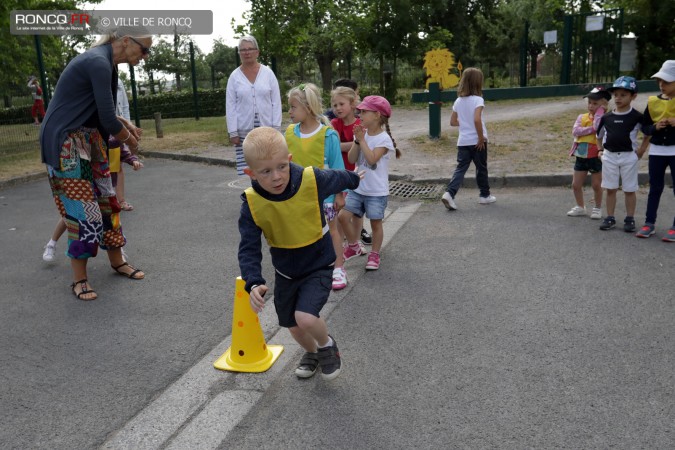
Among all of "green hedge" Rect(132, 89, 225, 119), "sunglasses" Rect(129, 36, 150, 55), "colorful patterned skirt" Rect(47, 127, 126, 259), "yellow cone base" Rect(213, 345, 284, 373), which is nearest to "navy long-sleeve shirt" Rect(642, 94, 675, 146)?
"yellow cone base" Rect(213, 345, 284, 373)

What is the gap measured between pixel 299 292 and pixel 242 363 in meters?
0.61

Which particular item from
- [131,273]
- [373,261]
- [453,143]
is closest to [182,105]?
[453,143]

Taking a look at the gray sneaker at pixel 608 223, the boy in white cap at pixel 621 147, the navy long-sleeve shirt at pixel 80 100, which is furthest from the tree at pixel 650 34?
the navy long-sleeve shirt at pixel 80 100

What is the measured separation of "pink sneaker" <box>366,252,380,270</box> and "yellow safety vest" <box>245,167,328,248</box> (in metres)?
1.95

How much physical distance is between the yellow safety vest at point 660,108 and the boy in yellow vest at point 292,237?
383 cm

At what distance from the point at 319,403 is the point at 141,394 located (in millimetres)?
969

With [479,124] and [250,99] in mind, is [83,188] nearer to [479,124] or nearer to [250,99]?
[250,99]

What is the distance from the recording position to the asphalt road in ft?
9.25

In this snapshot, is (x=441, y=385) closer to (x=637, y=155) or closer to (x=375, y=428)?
(x=375, y=428)

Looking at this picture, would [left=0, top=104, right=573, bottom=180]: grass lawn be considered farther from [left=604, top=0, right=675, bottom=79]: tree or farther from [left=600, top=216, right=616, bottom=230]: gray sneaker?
[left=604, top=0, right=675, bottom=79]: tree

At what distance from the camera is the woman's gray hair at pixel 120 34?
459 centimetres

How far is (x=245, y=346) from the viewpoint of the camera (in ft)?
11.5

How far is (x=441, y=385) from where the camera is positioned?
3166 mm

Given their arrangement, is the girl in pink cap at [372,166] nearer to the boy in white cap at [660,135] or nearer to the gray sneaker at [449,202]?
the gray sneaker at [449,202]
